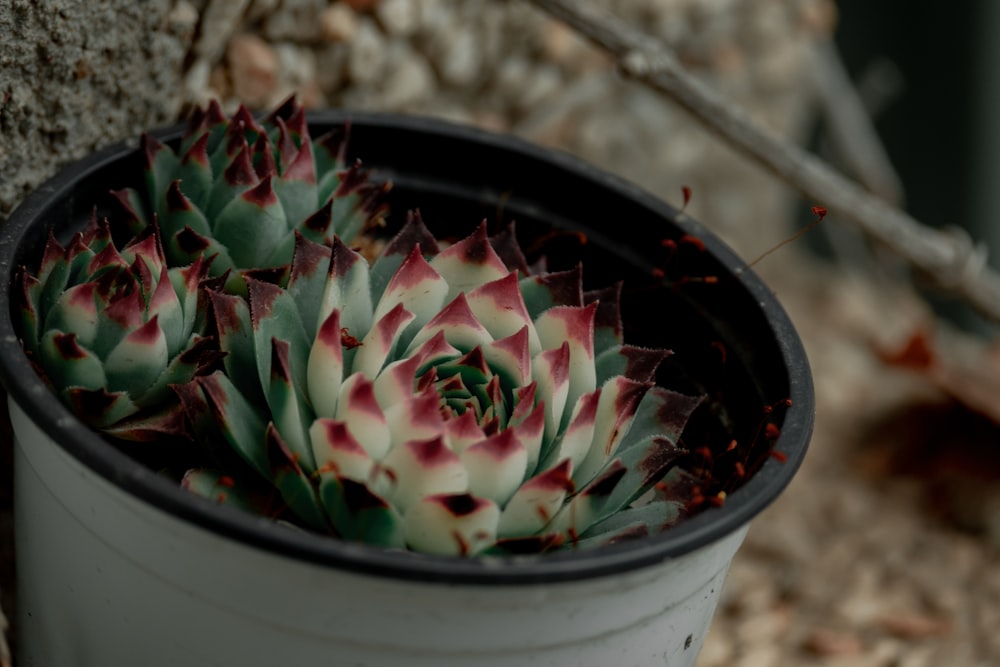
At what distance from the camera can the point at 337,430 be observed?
2.35ft

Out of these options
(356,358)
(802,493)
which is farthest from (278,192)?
(802,493)

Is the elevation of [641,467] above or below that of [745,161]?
above

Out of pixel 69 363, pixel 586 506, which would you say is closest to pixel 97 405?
pixel 69 363

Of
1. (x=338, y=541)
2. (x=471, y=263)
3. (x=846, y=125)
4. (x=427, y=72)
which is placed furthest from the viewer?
(x=846, y=125)

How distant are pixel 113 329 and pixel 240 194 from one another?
17 cm

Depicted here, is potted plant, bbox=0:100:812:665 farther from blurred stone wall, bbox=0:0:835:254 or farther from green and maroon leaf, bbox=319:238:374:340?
blurred stone wall, bbox=0:0:835:254

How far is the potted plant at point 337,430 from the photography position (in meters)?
0.70

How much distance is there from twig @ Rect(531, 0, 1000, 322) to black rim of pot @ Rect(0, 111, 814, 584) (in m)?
0.44

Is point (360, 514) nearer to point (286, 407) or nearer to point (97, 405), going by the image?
point (286, 407)

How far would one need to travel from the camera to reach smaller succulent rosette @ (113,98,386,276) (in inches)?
35.4

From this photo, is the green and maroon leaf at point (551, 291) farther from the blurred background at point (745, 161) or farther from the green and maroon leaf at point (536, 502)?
the blurred background at point (745, 161)

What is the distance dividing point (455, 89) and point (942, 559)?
100 centimetres

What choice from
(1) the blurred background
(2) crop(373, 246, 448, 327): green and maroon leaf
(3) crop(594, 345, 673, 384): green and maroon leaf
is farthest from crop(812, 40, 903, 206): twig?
(2) crop(373, 246, 448, 327): green and maroon leaf

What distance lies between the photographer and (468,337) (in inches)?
32.2
